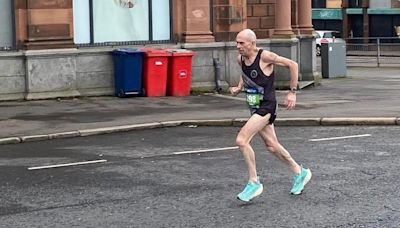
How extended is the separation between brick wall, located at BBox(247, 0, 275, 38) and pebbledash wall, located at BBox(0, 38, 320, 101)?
→ 10.0 feet

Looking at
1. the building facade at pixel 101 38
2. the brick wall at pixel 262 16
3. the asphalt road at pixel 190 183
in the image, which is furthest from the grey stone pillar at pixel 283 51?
the asphalt road at pixel 190 183

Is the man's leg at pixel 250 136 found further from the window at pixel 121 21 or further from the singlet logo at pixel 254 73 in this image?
the window at pixel 121 21

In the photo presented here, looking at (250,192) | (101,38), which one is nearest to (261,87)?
(250,192)

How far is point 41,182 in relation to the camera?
901 cm

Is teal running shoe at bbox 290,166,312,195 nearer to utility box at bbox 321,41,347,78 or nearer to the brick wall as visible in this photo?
the brick wall

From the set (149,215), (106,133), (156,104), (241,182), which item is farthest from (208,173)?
(156,104)

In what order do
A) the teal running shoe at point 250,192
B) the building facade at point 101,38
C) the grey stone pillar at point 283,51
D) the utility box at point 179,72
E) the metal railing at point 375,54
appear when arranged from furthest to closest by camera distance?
the metal railing at point 375,54
the grey stone pillar at point 283,51
the utility box at point 179,72
the building facade at point 101,38
the teal running shoe at point 250,192

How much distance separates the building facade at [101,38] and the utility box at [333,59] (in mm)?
4124

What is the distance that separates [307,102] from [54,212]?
10.6 meters

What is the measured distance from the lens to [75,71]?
17.4 meters

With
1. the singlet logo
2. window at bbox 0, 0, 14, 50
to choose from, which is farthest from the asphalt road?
window at bbox 0, 0, 14, 50

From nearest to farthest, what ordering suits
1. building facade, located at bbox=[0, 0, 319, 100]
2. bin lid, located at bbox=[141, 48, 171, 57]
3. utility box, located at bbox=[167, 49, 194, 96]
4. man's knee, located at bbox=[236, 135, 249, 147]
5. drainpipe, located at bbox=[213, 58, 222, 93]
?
man's knee, located at bbox=[236, 135, 249, 147] → building facade, located at bbox=[0, 0, 319, 100] → bin lid, located at bbox=[141, 48, 171, 57] → utility box, located at bbox=[167, 49, 194, 96] → drainpipe, located at bbox=[213, 58, 222, 93]

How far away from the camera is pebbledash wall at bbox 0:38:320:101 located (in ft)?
54.7

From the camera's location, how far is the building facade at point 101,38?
55.2 ft
